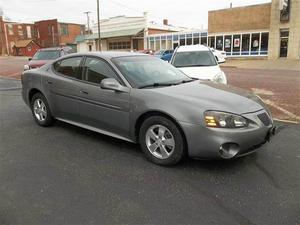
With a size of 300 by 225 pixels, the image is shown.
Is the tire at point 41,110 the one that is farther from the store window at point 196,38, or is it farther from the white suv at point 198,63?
the store window at point 196,38

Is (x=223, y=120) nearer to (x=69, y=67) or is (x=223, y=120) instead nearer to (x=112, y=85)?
(x=112, y=85)

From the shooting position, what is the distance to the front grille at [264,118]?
410 cm

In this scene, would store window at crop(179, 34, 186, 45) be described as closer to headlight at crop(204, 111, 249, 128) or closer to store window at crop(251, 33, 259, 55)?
store window at crop(251, 33, 259, 55)

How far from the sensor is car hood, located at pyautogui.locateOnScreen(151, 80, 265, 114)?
3.99 meters

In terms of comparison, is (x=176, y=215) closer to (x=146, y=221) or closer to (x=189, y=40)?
(x=146, y=221)

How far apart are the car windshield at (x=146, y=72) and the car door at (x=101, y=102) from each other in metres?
0.19

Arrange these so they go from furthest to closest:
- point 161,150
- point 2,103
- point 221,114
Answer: point 2,103, point 161,150, point 221,114

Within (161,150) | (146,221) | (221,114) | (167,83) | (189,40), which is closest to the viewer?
(146,221)

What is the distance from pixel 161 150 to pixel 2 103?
643 centimetres

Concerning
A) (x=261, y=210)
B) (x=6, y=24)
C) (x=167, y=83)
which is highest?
(x=6, y=24)

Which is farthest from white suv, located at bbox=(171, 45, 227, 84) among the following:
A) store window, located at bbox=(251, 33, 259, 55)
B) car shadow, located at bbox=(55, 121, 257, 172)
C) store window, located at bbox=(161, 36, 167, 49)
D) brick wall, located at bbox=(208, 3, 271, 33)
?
store window, located at bbox=(161, 36, 167, 49)

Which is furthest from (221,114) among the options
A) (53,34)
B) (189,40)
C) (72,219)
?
(53,34)

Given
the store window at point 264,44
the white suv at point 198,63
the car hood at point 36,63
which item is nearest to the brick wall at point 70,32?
the store window at point 264,44

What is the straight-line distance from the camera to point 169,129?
13.5 ft
